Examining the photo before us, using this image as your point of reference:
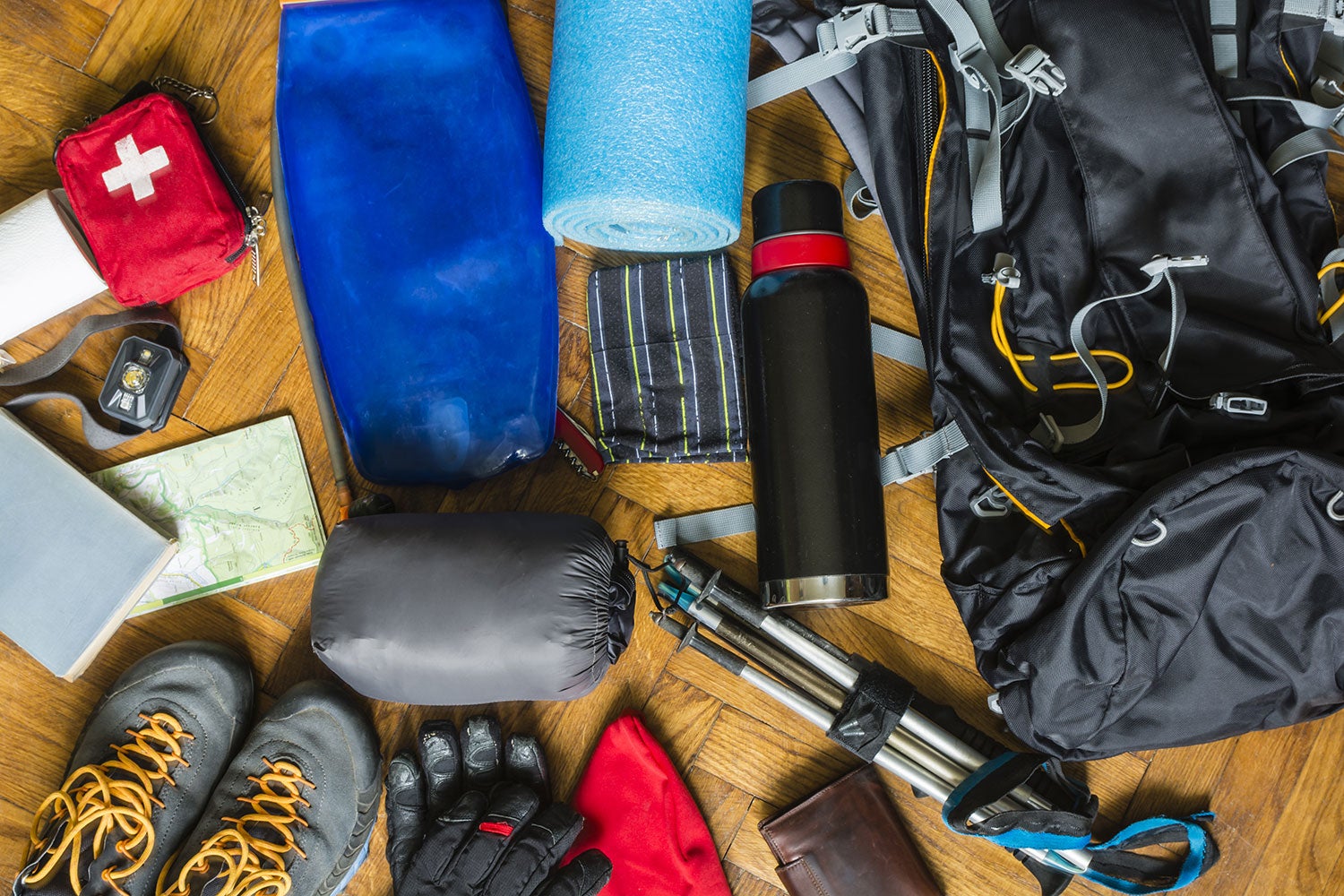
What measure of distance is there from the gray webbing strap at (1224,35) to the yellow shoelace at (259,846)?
1353mm

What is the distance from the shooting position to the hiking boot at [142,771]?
3.40 ft

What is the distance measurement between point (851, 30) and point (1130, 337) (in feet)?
1.51

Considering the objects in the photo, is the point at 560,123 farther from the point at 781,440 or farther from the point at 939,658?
the point at 939,658

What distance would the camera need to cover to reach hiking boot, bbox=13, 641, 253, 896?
1.04m

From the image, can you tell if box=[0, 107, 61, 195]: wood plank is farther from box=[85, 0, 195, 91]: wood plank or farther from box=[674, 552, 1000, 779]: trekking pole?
box=[674, 552, 1000, 779]: trekking pole

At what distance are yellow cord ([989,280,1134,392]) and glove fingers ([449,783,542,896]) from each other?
2.57ft

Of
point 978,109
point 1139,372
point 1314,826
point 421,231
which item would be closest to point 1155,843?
point 1314,826

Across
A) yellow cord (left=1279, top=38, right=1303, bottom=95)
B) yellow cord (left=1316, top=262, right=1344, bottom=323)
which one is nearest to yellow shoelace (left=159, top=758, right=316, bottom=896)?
yellow cord (left=1316, top=262, right=1344, bottom=323)

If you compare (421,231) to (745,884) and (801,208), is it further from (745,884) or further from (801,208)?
(745,884)

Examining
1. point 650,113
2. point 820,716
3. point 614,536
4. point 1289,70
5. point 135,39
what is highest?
point 135,39

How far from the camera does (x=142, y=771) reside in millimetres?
1069

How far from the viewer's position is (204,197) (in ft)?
3.48

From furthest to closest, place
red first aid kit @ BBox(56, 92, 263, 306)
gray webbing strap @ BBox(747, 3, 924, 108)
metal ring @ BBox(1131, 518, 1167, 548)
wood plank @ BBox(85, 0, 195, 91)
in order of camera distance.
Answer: wood plank @ BBox(85, 0, 195, 91) < red first aid kit @ BBox(56, 92, 263, 306) < gray webbing strap @ BBox(747, 3, 924, 108) < metal ring @ BBox(1131, 518, 1167, 548)

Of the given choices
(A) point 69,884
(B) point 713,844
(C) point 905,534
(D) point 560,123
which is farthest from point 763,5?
(A) point 69,884
